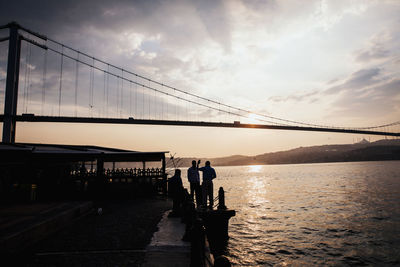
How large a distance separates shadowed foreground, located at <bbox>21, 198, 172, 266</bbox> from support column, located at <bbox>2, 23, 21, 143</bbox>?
32011mm

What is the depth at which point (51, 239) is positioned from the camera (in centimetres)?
636

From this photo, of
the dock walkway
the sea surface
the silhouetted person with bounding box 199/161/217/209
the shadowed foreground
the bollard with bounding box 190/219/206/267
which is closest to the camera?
the bollard with bounding box 190/219/206/267

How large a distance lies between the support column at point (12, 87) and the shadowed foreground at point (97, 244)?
32011 millimetres

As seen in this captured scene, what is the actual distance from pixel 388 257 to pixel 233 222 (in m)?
8.44

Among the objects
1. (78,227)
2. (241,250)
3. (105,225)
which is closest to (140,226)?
(105,225)

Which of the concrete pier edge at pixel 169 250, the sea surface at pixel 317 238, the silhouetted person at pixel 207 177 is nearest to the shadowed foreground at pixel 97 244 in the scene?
the concrete pier edge at pixel 169 250

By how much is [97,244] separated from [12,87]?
37.9 meters

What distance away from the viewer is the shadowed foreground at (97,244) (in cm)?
487

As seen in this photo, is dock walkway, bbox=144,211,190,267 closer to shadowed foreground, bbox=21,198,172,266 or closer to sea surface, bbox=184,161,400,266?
shadowed foreground, bbox=21,198,172,266

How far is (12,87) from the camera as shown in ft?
109

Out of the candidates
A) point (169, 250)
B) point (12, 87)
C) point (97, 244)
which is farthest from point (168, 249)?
point (12, 87)

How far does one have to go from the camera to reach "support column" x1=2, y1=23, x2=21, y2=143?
31578 mm

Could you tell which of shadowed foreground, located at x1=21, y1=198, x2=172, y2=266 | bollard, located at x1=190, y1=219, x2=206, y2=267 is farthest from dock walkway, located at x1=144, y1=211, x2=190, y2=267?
bollard, located at x1=190, y1=219, x2=206, y2=267

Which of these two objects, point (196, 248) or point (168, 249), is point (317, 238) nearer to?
point (168, 249)
